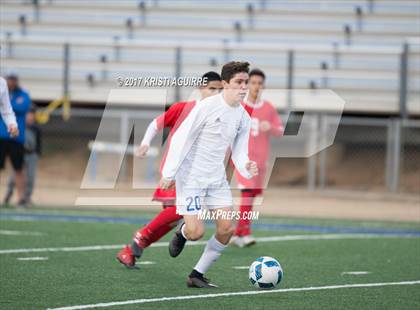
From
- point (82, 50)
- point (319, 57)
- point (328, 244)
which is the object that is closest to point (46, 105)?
point (82, 50)

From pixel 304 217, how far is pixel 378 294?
7471 millimetres

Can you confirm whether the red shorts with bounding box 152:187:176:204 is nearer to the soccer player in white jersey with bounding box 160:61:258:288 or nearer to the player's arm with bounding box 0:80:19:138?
the soccer player in white jersey with bounding box 160:61:258:288

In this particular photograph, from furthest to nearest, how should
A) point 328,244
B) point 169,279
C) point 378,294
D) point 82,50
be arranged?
point 82,50
point 328,244
point 169,279
point 378,294

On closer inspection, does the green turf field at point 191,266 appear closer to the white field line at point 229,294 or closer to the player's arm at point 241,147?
the white field line at point 229,294

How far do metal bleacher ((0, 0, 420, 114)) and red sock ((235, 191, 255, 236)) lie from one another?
8.35 metres

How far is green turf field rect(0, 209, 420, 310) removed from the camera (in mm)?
7344

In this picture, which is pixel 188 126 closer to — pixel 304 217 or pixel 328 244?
pixel 328 244

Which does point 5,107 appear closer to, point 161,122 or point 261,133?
point 161,122

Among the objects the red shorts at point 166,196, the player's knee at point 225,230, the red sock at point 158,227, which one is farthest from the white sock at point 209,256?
the red shorts at point 166,196

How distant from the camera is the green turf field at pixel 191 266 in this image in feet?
Answer: 24.1

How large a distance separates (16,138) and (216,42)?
704cm

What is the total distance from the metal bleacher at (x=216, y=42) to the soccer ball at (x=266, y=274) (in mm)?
11898

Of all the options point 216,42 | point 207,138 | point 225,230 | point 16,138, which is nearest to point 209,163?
point 207,138

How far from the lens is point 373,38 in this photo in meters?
20.0
